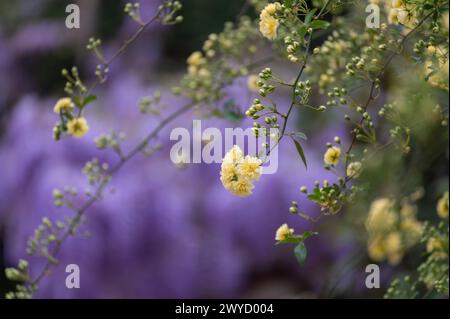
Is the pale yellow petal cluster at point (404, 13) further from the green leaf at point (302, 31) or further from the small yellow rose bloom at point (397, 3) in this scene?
the green leaf at point (302, 31)

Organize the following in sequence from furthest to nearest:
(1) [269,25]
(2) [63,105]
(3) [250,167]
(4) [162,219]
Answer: (4) [162,219] → (2) [63,105] → (1) [269,25] → (3) [250,167]

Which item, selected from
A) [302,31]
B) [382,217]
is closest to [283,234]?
[302,31]

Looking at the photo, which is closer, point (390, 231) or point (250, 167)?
point (250, 167)

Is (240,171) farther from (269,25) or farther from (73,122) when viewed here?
(73,122)

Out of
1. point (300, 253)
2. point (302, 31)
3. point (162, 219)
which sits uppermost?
point (162, 219)

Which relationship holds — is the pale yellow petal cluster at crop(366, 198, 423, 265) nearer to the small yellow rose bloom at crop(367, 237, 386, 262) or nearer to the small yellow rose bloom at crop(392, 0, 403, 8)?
the small yellow rose bloom at crop(367, 237, 386, 262)

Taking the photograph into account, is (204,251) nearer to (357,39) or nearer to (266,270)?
(266,270)

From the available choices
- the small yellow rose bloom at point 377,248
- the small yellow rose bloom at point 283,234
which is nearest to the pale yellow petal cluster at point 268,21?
the small yellow rose bloom at point 283,234

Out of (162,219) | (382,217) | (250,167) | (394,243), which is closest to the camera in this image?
(250,167)

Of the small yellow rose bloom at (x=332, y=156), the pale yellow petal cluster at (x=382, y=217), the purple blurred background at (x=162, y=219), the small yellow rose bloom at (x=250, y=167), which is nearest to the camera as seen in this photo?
the small yellow rose bloom at (x=250, y=167)

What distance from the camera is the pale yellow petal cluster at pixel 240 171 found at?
35.4 inches

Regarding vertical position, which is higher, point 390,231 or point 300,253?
point 390,231

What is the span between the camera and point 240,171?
903mm
